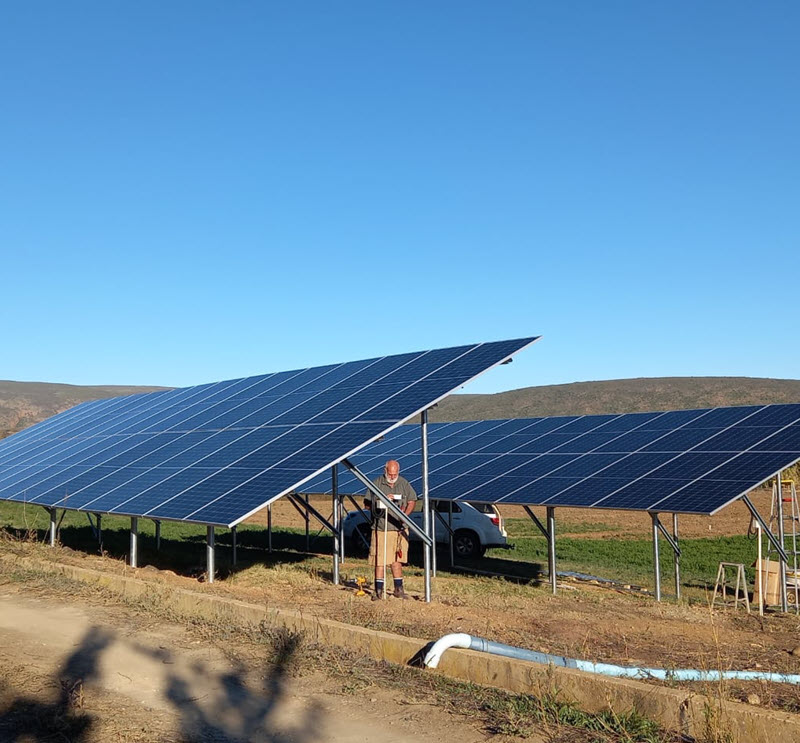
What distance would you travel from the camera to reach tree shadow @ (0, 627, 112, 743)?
597 cm

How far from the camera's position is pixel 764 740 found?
5.72m

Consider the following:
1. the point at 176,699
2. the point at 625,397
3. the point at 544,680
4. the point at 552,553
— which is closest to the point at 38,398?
the point at 625,397

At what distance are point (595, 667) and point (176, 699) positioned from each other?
10.4 ft

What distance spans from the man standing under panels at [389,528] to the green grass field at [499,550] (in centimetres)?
401

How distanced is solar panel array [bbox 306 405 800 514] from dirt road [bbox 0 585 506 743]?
7.75 metres

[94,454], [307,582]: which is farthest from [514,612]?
[94,454]

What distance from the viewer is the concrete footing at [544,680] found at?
5781 mm

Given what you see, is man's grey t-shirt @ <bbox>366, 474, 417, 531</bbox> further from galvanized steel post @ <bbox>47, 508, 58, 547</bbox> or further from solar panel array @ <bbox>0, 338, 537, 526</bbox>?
galvanized steel post @ <bbox>47, 508, 58, 547</bbox>

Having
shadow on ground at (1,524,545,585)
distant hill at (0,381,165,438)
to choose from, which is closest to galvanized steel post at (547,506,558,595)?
shadow on ground at (1,524,545,585)

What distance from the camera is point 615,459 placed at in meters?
17.5

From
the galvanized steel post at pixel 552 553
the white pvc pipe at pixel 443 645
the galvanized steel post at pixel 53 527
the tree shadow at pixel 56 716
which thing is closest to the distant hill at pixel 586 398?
the galvanized steel post at pixel 53 527

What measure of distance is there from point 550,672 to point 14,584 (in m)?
8.37

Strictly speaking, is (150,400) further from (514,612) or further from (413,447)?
(514,612)

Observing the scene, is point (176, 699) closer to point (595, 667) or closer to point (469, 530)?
point (595, 667)
